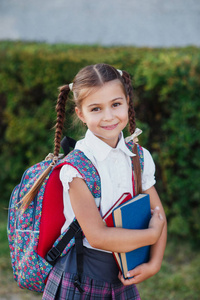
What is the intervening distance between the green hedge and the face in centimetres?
123

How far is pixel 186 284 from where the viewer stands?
3.03 m

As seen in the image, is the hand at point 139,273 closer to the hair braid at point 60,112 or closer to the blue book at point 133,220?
the blue book at point 133,220

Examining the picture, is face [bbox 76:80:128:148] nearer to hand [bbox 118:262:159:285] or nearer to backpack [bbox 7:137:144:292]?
backpack [bbox 7:137:144:292]

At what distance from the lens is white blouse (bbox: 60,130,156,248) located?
1.52 m

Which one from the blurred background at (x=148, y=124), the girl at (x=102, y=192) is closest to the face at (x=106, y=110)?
the girl at (x=102, y=192)

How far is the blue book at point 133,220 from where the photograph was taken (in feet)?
4.82

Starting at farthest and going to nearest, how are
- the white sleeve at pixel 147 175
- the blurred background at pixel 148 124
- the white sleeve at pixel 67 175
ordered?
the blurred background at pixel 148 124 → the white sleeve at pixel 147 175 → the white sleeve at pixel 67 175

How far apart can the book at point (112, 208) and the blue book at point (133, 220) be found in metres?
0.02

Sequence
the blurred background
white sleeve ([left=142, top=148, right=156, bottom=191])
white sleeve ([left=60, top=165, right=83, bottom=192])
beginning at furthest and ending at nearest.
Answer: the blurred background
white sleeve ([left=142, top=148, right=156, bottom=191])
white sleeve ([left=60, top=165, right=83, bottom=192])

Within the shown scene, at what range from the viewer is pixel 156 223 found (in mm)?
1563

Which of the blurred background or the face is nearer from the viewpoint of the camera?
the face

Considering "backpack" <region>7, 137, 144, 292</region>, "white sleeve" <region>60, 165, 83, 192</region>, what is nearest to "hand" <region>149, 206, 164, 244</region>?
"backpack" <region>7, 137, 144, 292</region>

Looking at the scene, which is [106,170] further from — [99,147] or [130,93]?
[130,93]

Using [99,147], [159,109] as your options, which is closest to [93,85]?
[99,147]
